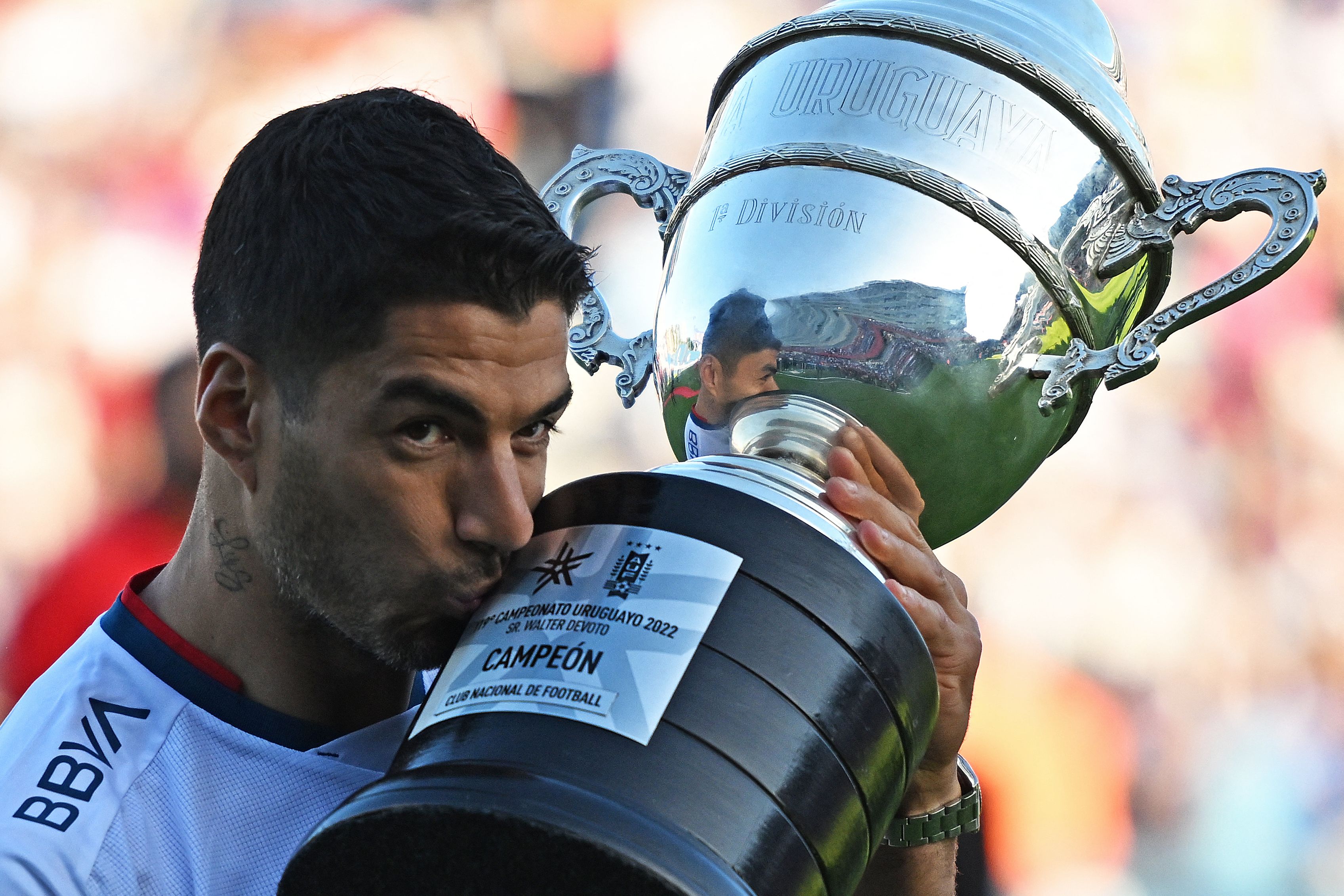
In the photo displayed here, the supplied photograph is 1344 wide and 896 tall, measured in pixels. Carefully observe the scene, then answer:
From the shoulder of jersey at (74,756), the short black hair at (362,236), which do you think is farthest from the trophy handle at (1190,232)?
the shoulder of jersey at (74,756)

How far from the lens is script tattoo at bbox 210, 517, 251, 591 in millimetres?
1349

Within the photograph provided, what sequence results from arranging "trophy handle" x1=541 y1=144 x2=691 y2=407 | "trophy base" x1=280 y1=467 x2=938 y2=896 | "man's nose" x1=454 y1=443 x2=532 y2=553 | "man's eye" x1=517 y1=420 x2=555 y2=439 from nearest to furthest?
"trophy base" x1=280 y1=467 x2=938 y2=896
"man's nose" x1=454 y1=443 x2=532 y2=553
"man's eye" x1=517 y1=420 x2=555 y2=439
"trophy handle" x1=541 y1=144 x2=691 y2=407

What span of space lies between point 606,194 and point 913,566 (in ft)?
2.47

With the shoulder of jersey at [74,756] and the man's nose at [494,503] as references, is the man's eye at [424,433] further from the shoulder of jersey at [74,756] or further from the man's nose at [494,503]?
the shoulder of jersey at [74,756]

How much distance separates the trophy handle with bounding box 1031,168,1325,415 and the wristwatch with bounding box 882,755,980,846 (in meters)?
0.47

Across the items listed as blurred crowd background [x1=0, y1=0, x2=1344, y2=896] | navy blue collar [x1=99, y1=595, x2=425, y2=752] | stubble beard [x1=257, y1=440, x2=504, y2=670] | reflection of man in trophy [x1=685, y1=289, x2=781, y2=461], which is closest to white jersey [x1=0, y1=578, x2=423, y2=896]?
navy blue collar [x1=99, y1=595, x2=425, y2=752]

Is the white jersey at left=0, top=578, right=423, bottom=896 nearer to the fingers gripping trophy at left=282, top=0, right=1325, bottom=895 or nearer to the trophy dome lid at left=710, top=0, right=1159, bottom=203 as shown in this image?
the fingers gripping trophy at left=282, top=0, right=1325, bottom=895

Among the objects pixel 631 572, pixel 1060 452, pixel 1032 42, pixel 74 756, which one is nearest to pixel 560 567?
pixel 631 572

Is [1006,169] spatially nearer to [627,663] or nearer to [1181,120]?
[627,663]

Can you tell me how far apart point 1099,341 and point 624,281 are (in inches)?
111

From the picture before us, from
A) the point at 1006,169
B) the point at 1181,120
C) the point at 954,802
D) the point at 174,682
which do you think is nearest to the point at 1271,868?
the point at 1181,120

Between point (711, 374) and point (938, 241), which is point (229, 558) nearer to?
point (711, 374)

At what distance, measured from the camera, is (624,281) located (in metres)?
4.21

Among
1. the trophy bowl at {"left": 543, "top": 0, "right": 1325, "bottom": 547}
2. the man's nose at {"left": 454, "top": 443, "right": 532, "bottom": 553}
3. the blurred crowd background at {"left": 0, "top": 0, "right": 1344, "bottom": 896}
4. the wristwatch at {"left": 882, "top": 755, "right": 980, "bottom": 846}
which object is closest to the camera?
the man's nose at {"left": 454, "top": 443, "right": 532, "bottom": 553}
